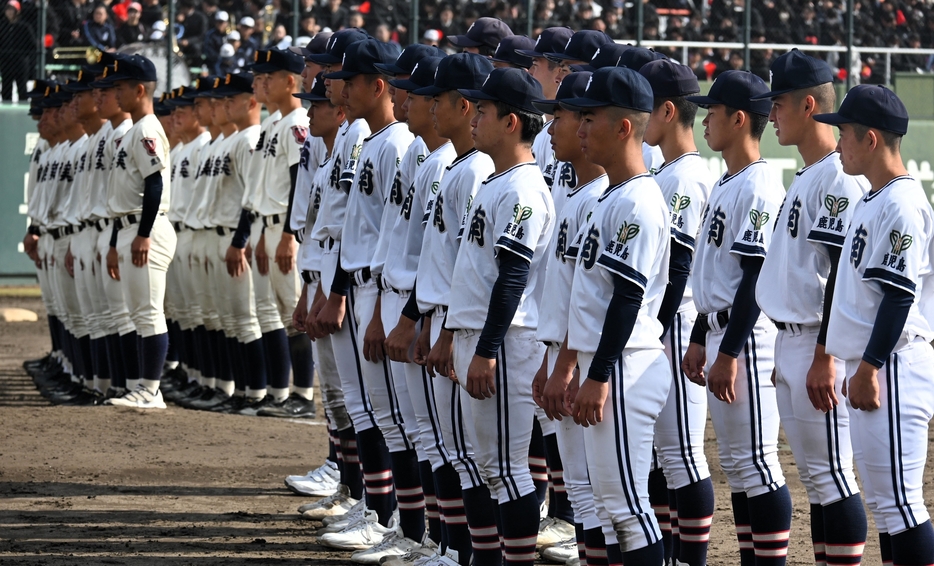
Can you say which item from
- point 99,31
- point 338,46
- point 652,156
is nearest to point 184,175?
point 338,46

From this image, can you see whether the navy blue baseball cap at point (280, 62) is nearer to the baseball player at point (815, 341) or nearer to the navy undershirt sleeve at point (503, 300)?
the navy undershirt sleeve at point (503, 300)

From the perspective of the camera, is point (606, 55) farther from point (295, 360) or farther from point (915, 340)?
point (295, 360)

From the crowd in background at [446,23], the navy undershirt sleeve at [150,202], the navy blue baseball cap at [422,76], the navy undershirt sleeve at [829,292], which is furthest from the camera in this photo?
the crowd in background at [446,23]

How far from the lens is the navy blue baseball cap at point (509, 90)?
179 inches

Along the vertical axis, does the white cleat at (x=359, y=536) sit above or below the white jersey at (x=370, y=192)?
below

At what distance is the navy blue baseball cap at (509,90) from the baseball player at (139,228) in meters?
5.13

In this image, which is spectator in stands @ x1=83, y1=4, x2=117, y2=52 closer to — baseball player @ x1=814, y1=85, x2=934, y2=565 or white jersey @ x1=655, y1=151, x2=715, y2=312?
white jersey @ x1=655, y1=151, x2=715, y2=312

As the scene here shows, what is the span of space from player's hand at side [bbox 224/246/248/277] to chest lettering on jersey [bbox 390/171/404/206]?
13.5ft

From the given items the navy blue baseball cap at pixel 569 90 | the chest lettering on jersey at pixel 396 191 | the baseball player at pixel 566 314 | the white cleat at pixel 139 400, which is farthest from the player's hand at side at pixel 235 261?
the baseball player at pixel 566 314

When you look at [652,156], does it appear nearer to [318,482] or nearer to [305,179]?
[305,179]

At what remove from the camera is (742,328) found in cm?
452

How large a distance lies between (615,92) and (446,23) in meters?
14.0

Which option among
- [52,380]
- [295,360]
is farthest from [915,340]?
[52,380]

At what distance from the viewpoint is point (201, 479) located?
7285mm
